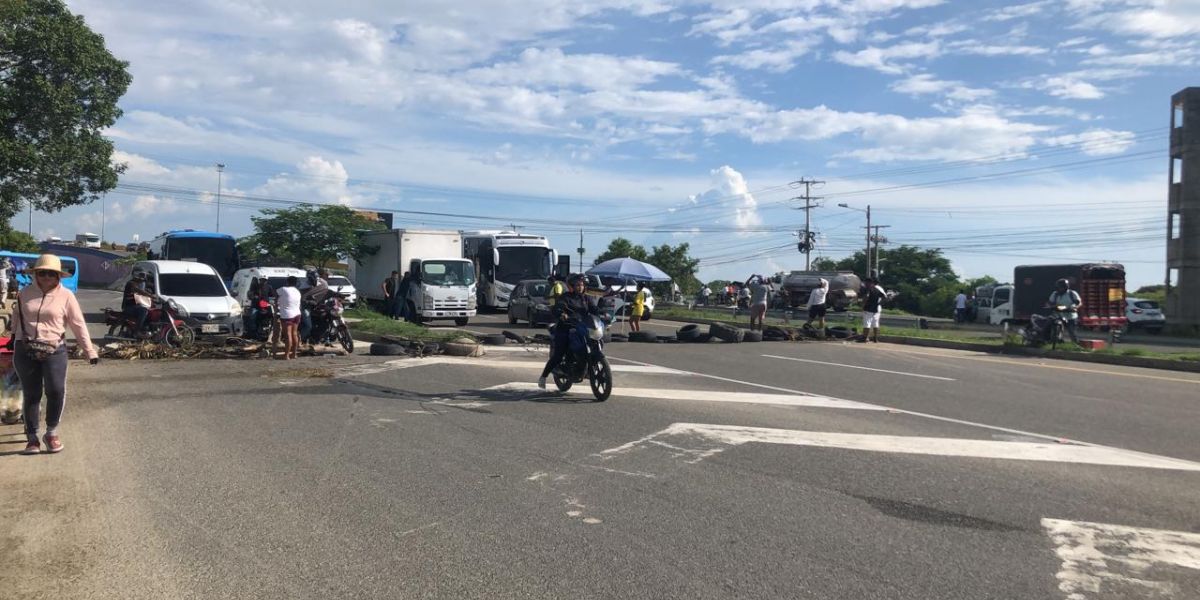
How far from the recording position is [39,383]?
7758 mm

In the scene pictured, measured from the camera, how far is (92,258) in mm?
71688

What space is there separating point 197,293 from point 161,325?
278 centimetres

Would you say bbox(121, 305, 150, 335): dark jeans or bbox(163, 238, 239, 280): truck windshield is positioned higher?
bbox(163, 238, 239, 280): truck windshield

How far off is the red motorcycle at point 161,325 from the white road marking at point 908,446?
1111 centimetres

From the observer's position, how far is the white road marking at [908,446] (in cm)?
785

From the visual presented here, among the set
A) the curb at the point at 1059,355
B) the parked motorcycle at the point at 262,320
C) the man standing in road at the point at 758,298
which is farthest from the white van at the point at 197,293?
the curb at the point at 1059,355

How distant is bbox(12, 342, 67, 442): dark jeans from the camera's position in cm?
765

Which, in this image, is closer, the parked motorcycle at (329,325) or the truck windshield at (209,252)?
the parked motorcycle at (329,325)

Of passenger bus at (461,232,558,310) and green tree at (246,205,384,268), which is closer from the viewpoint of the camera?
passenger bus at (461,232,558,310)

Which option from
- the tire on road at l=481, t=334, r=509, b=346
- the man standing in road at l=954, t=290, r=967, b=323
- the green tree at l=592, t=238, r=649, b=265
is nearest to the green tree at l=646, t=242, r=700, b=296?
the green tree at l=592, t=238, r=649, b=265

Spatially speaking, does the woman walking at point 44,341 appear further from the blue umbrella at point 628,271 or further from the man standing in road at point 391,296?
the blue umbrella at point 628,271

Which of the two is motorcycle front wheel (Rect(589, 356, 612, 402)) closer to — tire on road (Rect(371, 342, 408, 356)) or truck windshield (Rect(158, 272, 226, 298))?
tire on road (Rect(371, 342, 408, 356))

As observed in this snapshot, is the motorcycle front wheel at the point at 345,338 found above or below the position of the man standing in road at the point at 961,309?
below

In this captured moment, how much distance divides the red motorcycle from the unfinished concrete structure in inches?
1671
